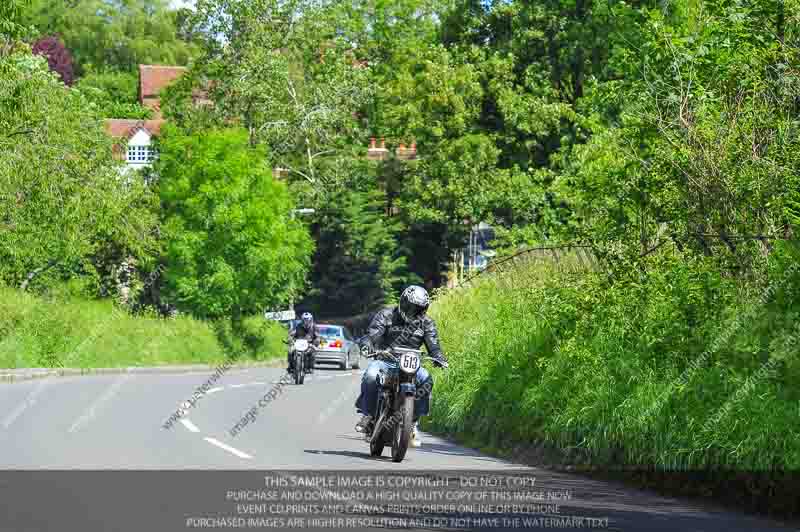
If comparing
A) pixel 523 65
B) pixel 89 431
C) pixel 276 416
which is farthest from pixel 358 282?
pixel 89 431

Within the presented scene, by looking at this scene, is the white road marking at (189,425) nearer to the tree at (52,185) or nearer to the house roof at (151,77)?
the tree at (52,185)

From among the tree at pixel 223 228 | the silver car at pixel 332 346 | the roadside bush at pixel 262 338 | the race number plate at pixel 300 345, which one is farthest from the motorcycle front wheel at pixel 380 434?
the roadside bush at pixel 262 338

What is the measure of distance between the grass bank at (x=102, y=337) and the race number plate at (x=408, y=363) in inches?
1016

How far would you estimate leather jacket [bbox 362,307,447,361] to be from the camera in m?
16.6

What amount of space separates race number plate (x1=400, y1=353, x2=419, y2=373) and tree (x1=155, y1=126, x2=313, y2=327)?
3831 cm

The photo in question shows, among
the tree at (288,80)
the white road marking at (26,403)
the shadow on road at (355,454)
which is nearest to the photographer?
the shadow on road at (355,454)

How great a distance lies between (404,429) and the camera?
1625cm

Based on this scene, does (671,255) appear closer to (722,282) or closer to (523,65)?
(722,282)

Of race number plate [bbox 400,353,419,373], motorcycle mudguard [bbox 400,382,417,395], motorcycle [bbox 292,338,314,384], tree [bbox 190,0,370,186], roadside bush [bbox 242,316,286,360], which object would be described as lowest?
roadside bush [bbox 242,316,286,360]

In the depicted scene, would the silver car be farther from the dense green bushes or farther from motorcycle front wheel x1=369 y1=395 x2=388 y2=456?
motorcycle front wheel x1=369 y1=395 x2=388 y2=456

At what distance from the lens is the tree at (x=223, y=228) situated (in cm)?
5450

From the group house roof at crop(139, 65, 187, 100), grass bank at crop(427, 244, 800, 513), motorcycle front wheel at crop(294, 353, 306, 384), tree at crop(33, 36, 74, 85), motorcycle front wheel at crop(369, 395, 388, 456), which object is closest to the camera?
grass bank at crop(427, 244, 800, 513)

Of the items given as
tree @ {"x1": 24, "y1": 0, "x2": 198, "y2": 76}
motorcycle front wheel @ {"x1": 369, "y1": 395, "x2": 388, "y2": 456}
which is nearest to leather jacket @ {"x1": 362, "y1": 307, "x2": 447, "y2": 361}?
motorcycle front wheel @ {"x1": 369, "y1": 395, "x2": 388, "y2": 456}

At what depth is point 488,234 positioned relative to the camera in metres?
83.5
